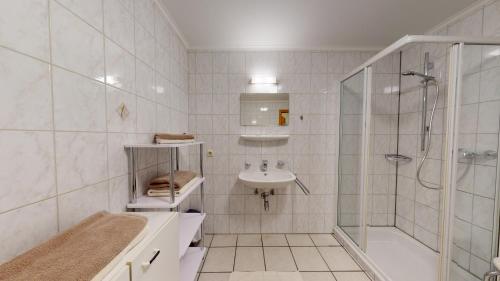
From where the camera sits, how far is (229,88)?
2.50 meters

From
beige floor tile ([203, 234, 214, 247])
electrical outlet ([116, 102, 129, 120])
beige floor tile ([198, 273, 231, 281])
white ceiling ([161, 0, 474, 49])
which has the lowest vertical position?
beige floor tile ([203, 234, 214, 247])

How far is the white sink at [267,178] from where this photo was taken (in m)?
2.13

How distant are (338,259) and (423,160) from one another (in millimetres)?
1311

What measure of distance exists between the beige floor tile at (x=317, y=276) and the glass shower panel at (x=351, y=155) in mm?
480

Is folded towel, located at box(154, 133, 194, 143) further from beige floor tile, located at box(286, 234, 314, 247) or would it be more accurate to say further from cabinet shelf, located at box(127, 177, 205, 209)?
beige floor tile, located at box(286, 234, 314, 247)

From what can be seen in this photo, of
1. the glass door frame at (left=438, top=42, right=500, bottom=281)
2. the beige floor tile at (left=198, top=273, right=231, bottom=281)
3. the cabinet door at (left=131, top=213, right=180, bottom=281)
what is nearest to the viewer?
the cabinet door at (left=131, top=213, right=180, bottom=281)

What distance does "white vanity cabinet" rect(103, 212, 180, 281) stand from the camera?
24.6 inches

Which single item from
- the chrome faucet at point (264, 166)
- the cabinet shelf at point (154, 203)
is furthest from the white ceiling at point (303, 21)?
the cabinet shelf at point (154, 203)

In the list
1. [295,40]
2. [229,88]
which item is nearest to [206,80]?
[229,88]

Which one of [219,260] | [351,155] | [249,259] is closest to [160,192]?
[219,260]

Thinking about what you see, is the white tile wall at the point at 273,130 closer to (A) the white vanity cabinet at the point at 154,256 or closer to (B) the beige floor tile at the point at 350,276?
(B) the beige floor tile at the point at 350,276

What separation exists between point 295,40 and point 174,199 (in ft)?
6.66

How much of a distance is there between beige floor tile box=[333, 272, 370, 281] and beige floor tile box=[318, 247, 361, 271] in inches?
2.2

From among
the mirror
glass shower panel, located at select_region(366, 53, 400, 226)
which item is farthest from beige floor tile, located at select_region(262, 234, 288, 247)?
the mirror
